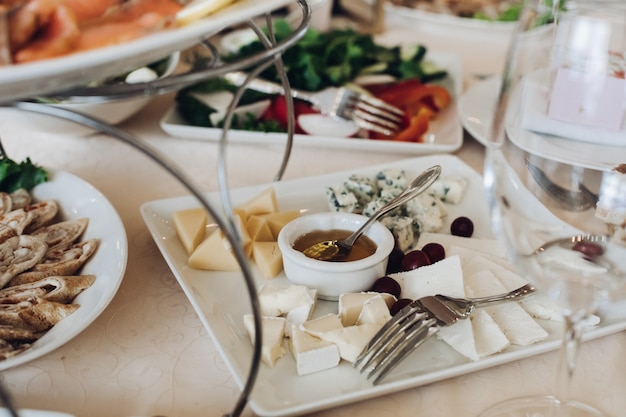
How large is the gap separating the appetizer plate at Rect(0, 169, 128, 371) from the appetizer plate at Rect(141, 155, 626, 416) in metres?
0.07

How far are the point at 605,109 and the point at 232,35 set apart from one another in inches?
39.6

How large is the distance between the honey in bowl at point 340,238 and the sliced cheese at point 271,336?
144 millimetres

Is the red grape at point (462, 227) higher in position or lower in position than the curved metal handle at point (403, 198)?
lower

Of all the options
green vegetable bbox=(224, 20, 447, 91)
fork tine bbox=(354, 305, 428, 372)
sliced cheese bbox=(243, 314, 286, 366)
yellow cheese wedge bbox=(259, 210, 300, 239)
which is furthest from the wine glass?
green vegetable bbox=(224, 20, 447, 91)

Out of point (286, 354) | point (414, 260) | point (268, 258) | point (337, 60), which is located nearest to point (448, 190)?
point (414, 260)

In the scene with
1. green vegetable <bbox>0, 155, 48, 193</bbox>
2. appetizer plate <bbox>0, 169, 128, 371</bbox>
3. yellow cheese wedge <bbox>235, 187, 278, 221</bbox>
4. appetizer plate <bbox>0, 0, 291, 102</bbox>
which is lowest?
yellow cheese wedge <bbox>235, 187, 278, 221</bbox>

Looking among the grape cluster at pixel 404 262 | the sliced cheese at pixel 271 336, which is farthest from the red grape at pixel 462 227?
the sliced cheese at pixel 271 336

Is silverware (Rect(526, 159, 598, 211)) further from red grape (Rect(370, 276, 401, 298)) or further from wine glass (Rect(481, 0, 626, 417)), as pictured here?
red grape (Rect(370, 276, 401, 298))

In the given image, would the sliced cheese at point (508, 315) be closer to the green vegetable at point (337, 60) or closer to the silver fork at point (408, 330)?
the silver fork at point (408, 330)

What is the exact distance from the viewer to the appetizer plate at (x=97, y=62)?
403mm

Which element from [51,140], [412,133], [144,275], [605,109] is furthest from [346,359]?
[51,140]

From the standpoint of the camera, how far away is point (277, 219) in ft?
2.95

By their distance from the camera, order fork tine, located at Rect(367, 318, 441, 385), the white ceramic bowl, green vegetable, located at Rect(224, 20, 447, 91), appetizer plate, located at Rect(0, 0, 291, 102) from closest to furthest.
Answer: appetizer plate, located at Rect(0, 0, 291, 102) < fork tine, located at Rect(367, 318, 441, 385) < the white ceramic bowl < green vegetable, located at Rect(224, 20, 447, 91)

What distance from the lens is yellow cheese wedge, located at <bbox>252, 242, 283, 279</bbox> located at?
82 cm
